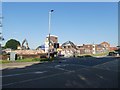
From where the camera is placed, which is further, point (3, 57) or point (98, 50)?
point (98, 50)

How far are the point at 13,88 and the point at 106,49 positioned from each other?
187m

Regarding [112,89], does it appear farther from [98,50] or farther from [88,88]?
[98,50]

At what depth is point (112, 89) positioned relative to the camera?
42.2 ft

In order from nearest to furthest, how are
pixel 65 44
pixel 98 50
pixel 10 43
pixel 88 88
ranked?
pixel 88 88 → pixel 65 44 → pixel 10 43 → pixel 98 50

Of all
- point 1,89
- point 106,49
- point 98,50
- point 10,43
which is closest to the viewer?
point 1,89

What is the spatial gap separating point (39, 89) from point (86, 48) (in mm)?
153185

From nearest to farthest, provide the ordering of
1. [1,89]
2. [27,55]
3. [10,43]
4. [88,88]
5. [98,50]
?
[1,89], [88,88], [27,55], [10,43], [98,50]

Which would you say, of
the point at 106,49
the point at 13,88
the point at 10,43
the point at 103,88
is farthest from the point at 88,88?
the point at 106,49

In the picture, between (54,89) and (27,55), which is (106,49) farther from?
(54,89)

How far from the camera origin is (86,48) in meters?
165

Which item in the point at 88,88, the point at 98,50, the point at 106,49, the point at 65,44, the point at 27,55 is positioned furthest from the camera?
the point at 106,49

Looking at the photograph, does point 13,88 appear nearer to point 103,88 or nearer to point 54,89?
point 54,89

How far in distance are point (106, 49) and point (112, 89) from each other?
186 metres

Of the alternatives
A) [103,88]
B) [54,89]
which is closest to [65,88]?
[54,89]
